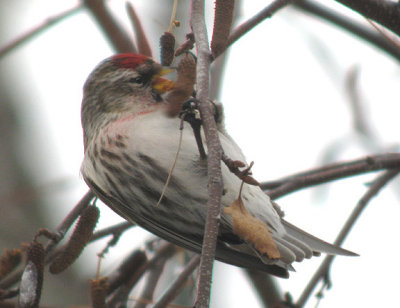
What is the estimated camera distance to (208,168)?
58.1 inches

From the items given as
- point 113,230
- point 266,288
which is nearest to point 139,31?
point 113,230

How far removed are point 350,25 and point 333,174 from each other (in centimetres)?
113

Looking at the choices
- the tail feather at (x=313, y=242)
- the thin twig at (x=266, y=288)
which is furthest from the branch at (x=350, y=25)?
the thin twig at (x=266, y=288)

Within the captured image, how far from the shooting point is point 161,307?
2.54 meters

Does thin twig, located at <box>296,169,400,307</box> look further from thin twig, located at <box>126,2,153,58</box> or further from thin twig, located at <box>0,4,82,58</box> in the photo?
thin twig, located at <box>0,4,82,58</box>

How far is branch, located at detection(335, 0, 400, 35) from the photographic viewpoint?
1950 mm

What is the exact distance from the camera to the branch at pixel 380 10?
195 centimetres

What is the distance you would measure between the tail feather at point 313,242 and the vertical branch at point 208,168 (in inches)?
46.2

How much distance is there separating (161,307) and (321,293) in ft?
2.23

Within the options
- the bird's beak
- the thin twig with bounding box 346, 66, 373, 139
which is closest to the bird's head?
the bird's beak

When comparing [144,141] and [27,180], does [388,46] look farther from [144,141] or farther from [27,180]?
[27,180]

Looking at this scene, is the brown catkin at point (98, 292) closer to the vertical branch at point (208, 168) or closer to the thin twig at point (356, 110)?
the vertical branch at point (208, 168)

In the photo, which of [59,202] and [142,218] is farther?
[59,202]

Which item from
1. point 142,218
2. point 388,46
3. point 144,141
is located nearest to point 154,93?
point 144,141
